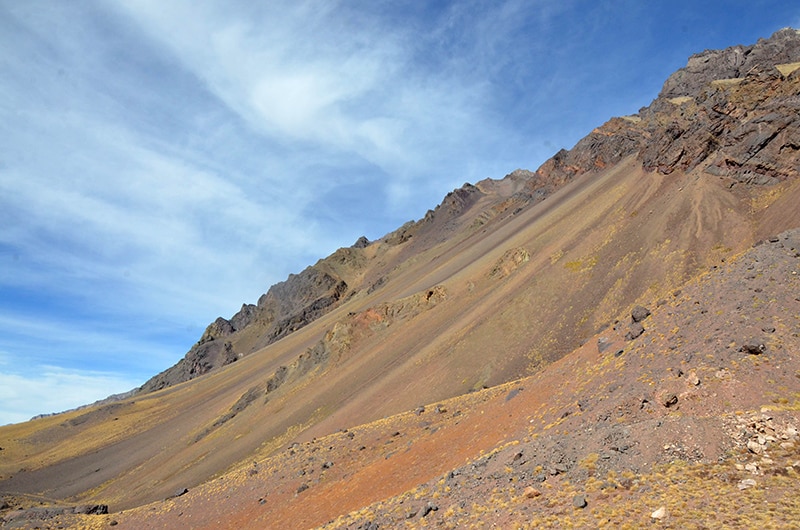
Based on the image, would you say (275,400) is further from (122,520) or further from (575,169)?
(575,169)

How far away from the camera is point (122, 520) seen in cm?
3228

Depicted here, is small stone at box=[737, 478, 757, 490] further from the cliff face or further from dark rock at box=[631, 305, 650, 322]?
the cliff face

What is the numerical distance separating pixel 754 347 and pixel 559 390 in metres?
7.68

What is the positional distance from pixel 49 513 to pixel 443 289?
4570 centimetres

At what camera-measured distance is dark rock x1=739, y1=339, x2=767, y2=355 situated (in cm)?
1580

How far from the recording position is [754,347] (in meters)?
15.8

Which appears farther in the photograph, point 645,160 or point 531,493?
point 645,160

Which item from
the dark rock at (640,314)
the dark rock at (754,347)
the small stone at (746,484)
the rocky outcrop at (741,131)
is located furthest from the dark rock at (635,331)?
the rocky outcrop at (741,131)

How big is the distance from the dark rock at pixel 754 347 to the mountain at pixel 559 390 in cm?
→ 7

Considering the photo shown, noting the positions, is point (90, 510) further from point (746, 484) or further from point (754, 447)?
point (754, 447)

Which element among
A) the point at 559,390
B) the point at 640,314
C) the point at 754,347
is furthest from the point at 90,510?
the point at 754,347

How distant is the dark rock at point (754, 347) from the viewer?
15805 mm

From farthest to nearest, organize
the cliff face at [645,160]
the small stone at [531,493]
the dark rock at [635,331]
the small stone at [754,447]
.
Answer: the cliff face at [645,160]
the dark rock at [635,331]
the small stone at [531,493]
the small stone at [754,447]

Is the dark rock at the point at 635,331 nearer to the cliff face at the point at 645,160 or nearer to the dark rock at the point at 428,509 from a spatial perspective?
the dark rock at the point at 428,509
